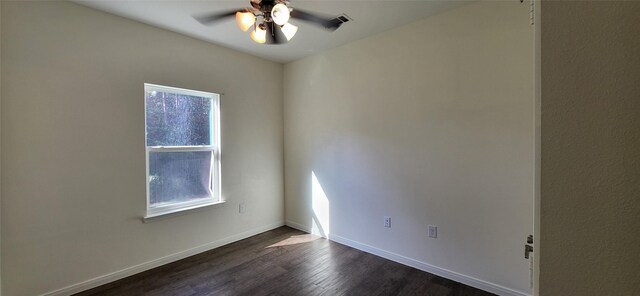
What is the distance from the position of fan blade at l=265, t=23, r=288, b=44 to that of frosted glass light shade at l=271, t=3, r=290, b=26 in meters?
0.22

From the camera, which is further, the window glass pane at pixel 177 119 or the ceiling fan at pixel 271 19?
the window glass pane at pixel 177 119

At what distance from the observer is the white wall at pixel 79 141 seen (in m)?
1.97

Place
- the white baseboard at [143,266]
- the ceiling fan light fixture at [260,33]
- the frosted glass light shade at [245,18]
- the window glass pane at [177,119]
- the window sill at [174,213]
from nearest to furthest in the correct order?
the frosted glass light shade at [245,18] → the ceiling fan light fixture at [260,33] → the white baseboard at [143,266] → the window sill at [174,213] → the window glass pane at [177,119]

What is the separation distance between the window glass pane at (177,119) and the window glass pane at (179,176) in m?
0.15

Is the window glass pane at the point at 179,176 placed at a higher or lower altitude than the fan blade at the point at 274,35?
lower

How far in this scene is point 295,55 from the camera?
3525mm

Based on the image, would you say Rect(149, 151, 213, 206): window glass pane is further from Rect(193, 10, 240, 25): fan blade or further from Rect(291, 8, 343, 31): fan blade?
Rect(291, 8, 343, 31): fan blade

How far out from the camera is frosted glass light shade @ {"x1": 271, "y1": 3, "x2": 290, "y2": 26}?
1536mm

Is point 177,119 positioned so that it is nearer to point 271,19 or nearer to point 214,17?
point 214,17

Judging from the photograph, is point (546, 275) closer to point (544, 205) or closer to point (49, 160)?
point (544, 205)

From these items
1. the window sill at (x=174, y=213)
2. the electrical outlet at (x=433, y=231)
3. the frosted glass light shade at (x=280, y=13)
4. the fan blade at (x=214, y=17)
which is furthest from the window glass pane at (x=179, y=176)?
the electrical outlet at (x=433, y=231)

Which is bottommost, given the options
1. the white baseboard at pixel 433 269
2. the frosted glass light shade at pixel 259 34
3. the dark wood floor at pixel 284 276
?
the dark wood floor at pixel 284 276

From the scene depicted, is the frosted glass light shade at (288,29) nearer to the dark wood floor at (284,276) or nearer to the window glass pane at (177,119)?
A: the window glass pane at (177,119)

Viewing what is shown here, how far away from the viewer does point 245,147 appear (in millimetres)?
3482
